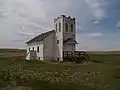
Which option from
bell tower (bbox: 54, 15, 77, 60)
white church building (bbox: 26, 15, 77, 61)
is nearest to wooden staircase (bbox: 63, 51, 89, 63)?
white church building (bbox: 26, 15, 77, 61)

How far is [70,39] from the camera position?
3253 cm

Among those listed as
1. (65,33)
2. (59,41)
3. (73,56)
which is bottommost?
(73,56)

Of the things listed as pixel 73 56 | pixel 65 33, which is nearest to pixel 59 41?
pixel 65 33

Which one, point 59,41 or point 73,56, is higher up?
point 59,41

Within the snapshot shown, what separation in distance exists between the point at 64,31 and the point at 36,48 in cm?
742

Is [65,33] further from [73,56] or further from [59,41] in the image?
[73,56]

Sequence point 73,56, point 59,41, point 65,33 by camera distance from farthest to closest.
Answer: point 59,41 < point 65,33 < point 73,56

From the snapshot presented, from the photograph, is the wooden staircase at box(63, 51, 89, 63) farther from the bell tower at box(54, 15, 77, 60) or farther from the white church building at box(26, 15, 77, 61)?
the bell tower at box(54, 15, 77, 60)

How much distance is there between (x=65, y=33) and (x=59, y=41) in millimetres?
1924

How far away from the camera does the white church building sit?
A: 105ft

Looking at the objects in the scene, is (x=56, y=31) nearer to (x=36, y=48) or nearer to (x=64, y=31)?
(x=64, y=31)

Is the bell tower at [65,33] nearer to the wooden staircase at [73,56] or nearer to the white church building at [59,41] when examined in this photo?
the white church building at [59,41]

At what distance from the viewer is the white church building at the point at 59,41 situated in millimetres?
32031

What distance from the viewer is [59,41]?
32625mm
